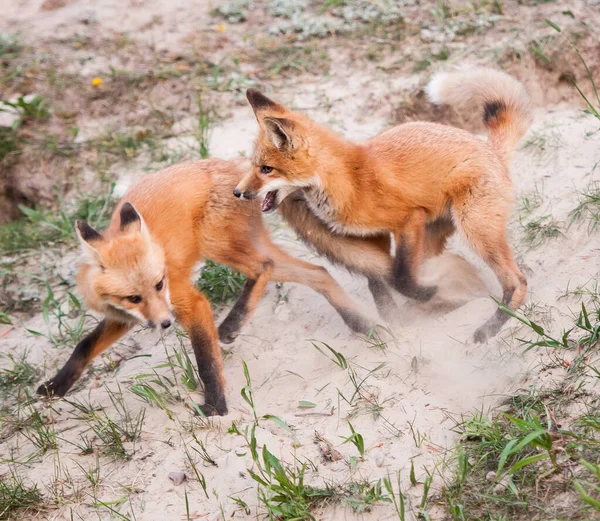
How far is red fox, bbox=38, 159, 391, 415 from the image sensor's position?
188 inches

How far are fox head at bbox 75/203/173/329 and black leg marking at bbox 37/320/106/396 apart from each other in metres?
0.38

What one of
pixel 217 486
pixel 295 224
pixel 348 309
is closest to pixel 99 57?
pixel 295 224

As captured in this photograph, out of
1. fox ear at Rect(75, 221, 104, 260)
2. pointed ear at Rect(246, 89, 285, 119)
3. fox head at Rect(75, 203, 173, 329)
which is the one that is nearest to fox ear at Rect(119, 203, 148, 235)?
fox head at Rect(75, 203, 173, 329)

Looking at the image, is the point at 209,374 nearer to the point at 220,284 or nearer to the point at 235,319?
the point at 235,319

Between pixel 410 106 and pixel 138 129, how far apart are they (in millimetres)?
3002

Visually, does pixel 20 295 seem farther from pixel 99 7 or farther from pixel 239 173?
pixel 99 7

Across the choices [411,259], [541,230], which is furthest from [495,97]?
[411,259]

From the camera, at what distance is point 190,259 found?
17.6ft

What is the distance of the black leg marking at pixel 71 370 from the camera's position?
507 cm

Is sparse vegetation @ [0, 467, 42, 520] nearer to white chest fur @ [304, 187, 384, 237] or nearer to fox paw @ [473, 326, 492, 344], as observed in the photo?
white chest fur @ [304, 187, 384, 237]

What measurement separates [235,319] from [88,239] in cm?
130

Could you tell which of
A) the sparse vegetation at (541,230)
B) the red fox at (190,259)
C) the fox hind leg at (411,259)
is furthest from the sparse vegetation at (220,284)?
the sparse vegetation at (541,230)

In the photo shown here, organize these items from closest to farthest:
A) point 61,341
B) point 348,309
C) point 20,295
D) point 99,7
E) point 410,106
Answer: point 348,309, point 61,341, point 20,295, point 410,106, point 99,7

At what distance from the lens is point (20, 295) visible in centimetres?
682
